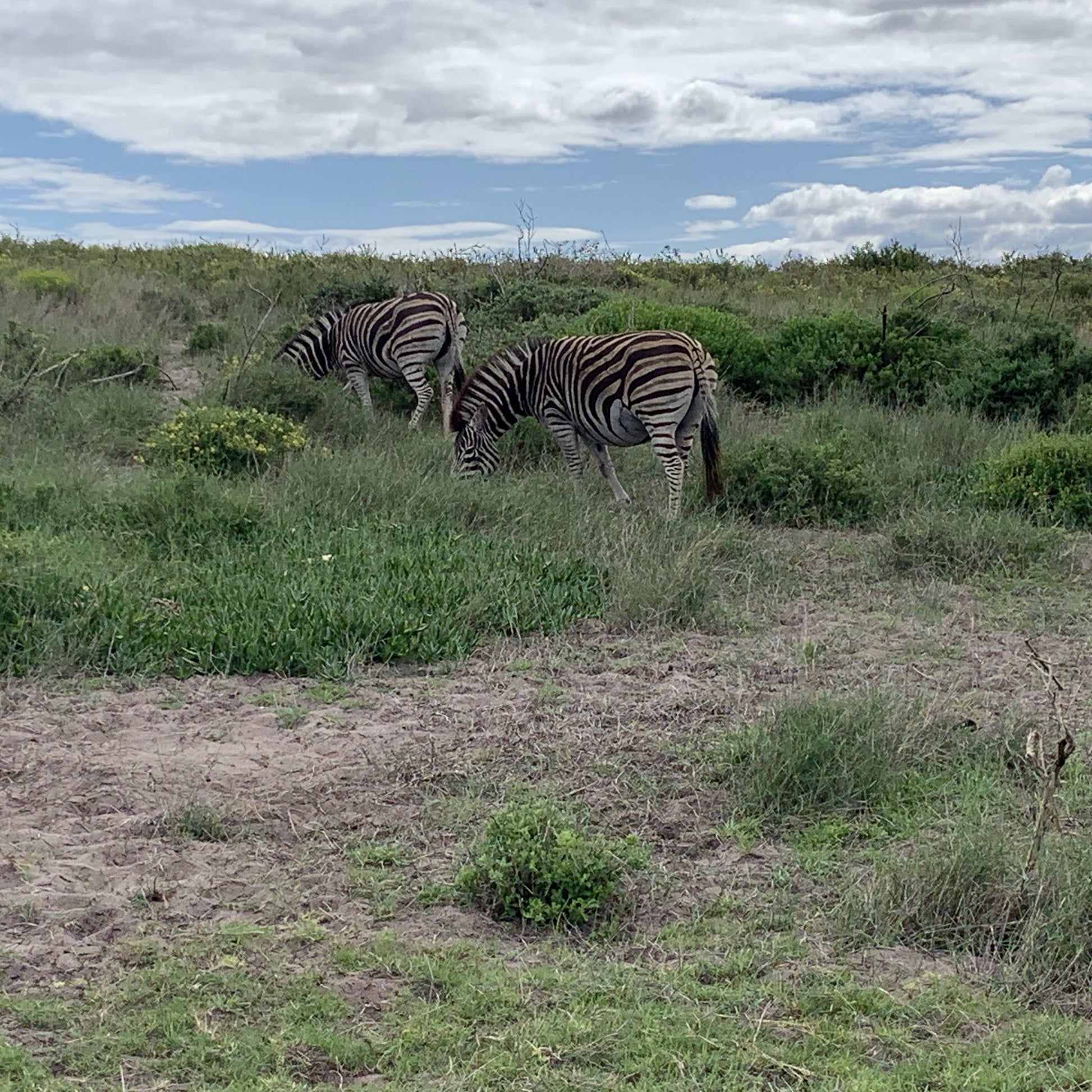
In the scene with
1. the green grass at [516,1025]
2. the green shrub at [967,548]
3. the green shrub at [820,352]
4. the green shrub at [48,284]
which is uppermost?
the green shrub at [48,284]

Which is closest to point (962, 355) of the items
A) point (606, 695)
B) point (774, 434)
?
point (774, 434)

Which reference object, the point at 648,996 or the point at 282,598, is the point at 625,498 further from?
the point at 648,996

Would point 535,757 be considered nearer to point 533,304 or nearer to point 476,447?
point 476,447

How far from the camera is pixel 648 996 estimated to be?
4.02 metres

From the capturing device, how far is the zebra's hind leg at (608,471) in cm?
1105

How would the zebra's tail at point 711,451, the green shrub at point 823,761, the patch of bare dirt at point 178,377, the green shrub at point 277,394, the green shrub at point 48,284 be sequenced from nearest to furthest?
the green shrub at point 823,761, the zebra's tail at point 711,451, the green shrub at point 277,394, the patch of bare dirt at point 178,377, the green shrub at point 48,284

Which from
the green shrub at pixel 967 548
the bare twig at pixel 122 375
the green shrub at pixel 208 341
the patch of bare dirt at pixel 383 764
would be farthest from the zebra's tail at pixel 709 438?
the green shrub at pixel 208 341

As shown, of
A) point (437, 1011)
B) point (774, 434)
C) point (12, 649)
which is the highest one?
point (774, 434)

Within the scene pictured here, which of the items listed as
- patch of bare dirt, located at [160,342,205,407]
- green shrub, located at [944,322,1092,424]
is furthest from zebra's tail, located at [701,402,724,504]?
patch of bare dirt, located at [160,342,205,407]

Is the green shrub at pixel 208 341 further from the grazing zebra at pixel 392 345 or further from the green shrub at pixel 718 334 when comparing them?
the green shrub at pixel 718 334

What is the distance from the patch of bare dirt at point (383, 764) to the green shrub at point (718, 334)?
7.42 m

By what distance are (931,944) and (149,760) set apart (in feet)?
11.0

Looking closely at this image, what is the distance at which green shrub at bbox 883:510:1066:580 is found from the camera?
365 inches

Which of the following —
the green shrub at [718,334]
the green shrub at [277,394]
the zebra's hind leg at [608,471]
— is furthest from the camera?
the green shrub at [718,334]
